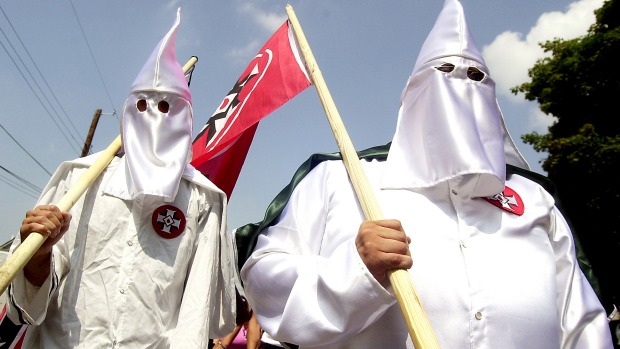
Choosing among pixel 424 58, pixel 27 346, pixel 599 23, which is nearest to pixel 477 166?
pixel 424 58

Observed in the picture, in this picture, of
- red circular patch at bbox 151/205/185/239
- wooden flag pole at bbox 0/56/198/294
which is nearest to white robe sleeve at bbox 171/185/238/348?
red circular patch at bbox 151/205/185/239

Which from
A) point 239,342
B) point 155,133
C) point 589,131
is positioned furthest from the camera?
point 589,131

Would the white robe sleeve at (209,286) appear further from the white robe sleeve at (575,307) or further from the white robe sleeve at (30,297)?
the white robe sleeve at (575,307)

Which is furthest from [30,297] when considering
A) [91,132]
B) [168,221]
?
[91,132]

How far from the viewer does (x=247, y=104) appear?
12.2 ft

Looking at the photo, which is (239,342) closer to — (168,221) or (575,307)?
(168,221)

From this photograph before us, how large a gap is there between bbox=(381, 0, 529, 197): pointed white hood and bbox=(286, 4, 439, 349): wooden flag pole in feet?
0.65

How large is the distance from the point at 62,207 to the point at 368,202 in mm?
1469

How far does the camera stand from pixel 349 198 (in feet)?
6.89

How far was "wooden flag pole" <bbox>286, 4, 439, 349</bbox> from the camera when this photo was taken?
4.91 ft

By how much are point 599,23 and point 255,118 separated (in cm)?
1639

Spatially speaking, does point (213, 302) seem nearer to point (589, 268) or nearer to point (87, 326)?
point (87, 326)

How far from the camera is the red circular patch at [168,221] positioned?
281 centimetres

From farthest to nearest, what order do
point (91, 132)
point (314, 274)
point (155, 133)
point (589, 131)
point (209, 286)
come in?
point (91, 132) < point (589, 131) < point (155, 133) < point (209, 286) < point (314, 274)
